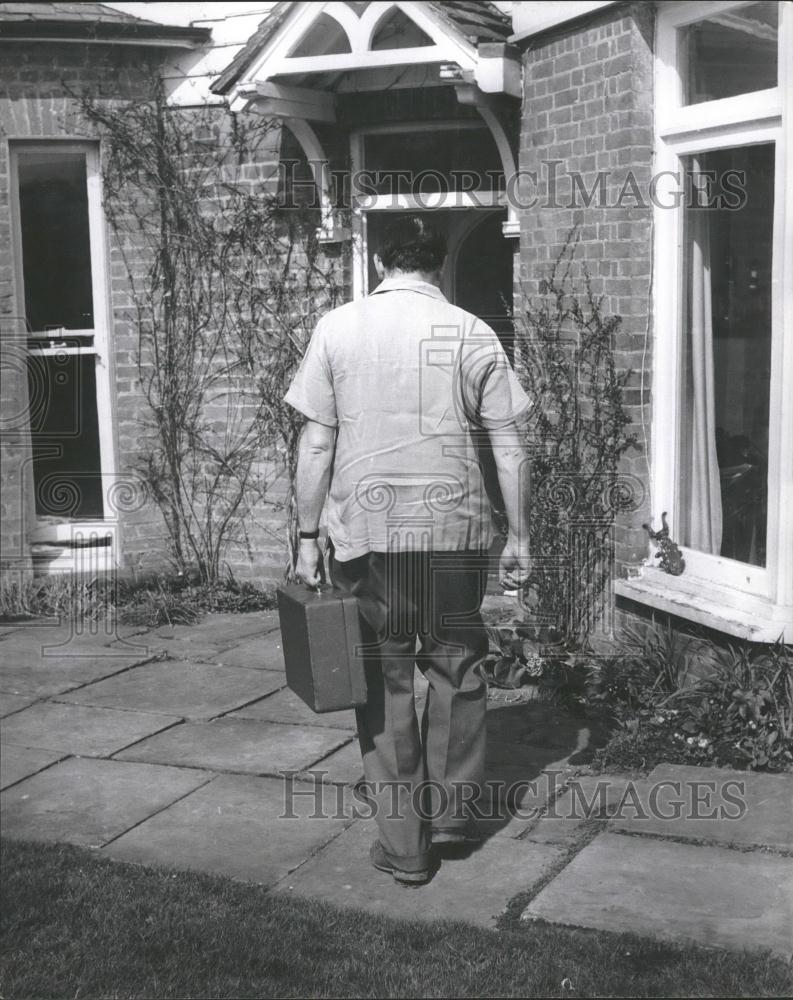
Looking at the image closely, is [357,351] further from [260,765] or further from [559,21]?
[559,21]

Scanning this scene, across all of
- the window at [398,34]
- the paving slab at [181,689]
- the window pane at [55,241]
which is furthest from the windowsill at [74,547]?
the window at [398,34]

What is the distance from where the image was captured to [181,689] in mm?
6293

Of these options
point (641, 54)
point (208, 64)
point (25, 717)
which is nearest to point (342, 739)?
point (25, 717)

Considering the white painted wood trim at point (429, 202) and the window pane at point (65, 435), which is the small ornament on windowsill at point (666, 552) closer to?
the white painted wood trim at point (429, 202)

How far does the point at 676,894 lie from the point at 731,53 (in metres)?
3.55

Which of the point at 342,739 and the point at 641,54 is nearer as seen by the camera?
the point at 342,739

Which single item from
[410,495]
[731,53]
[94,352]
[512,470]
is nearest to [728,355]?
[731,53]

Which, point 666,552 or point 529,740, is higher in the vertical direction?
point 666,552

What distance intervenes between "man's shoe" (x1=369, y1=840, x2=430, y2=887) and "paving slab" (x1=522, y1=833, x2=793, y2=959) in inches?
15.4

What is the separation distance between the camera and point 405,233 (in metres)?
4.16

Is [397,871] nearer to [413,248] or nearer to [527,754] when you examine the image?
[527,754]

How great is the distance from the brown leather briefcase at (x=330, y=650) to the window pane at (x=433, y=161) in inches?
164

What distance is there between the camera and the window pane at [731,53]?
17.2 ft

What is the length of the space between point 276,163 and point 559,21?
2.18m
